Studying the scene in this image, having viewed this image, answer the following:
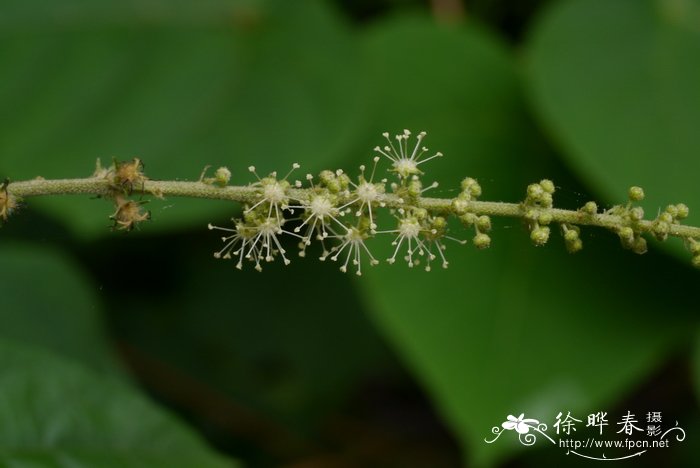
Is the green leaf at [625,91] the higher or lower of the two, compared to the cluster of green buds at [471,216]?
higher

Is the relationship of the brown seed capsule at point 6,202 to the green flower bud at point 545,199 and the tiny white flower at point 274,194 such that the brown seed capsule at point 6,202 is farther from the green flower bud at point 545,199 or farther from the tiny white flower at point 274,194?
the green flower bud at point 545,199

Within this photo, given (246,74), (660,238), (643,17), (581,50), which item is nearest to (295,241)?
(246,74)

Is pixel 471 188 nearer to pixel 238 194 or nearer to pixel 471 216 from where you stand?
pixel 471 216

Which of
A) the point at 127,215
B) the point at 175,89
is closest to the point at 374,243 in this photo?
the point at 175,89

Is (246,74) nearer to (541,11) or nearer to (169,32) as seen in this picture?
(169,32)

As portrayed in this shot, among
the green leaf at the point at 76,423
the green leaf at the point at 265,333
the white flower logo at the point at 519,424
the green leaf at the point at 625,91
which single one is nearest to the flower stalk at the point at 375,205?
the green leaf at the point at 76,423

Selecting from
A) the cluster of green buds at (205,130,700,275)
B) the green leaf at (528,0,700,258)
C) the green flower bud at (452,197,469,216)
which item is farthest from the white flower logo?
the green flower bud at (452,197,469,216)

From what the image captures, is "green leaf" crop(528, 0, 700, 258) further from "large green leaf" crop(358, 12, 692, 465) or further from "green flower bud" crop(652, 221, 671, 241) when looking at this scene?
"green flower bud" crop(652, 221, 671, 241)
